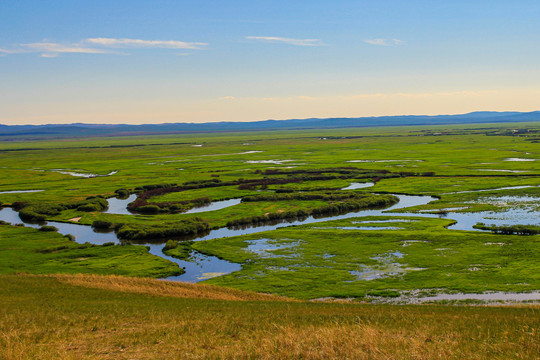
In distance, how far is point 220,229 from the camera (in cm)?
5119

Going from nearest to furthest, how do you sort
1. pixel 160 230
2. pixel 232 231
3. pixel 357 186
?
pixel 160 230, pixel 232 231, pixel 357 186

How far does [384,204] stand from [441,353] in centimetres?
5032

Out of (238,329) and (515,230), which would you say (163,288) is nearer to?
(238,329)

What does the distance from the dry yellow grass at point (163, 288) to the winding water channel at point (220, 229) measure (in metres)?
5.00

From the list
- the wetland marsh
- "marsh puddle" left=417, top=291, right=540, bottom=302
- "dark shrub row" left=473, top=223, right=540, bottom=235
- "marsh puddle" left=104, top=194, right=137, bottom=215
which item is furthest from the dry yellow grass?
"marsh puddle" left=104, top=194, right=137, bottom=215

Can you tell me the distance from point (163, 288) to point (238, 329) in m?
12.5

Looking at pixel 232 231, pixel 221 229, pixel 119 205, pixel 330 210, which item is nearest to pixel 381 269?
pixel 232 231

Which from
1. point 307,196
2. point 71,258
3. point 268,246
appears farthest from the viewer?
point 307,196

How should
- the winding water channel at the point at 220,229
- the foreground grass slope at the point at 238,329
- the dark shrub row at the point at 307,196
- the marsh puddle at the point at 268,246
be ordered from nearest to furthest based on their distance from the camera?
Answer: the foreground grass slope at the point at 238,329, the winding water channel at the point at 220,229, the marsh puddle at the point at 268,246, the dark shrub row at the point at 307,196

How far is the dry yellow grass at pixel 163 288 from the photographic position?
86.3 feet

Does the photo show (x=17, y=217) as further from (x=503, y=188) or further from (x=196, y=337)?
(x=503, y=188)

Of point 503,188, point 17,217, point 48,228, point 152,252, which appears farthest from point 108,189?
point 503,188

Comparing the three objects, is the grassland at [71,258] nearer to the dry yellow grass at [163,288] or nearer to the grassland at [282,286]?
the grassland at [282,286]

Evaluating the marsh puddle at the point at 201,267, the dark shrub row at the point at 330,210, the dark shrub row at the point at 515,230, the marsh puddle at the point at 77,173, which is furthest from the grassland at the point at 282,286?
the marsh puddle at the point at 77,173
